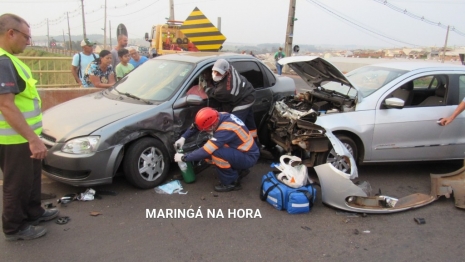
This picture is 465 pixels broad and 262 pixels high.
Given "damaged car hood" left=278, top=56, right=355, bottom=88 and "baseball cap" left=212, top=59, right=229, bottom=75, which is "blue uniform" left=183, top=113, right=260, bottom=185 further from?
"damaged car hood" left=278, top=56, right=355, bottom=88

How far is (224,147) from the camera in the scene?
422 cm

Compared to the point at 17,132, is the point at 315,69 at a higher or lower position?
higher

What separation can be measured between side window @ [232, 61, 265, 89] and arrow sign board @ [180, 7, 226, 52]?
12.6 ft

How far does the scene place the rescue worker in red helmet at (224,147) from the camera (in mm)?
4070

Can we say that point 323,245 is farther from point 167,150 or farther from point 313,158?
point 167,150

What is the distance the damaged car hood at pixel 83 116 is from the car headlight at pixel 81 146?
2.4 inches

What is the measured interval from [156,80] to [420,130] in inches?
147

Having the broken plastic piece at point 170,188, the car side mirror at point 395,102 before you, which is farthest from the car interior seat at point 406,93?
the broken plastic piece at point 170,188

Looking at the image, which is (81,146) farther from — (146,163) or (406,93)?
(406,93)

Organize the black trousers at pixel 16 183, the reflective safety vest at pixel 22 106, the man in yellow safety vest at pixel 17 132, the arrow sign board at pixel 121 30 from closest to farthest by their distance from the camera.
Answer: the man in yellow safety vest at pixel 17 132, the reflective safety vest at pixel 22 106, the black trousers at pixel 16 183, the arrow sign board at pixel 121 30

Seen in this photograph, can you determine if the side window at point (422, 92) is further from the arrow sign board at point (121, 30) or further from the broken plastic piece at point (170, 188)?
the arrow sign board at point (121, 30)

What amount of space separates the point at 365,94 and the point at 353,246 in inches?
94.3

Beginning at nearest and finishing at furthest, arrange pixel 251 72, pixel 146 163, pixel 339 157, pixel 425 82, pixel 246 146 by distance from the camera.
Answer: pixel 146 163 < pixel 246 146 < pixel 339 157 < pixel 425 82 < pixel 251 72

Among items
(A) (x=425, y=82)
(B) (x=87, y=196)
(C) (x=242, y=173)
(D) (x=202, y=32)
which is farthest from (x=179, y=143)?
(D) (x=202, y=32)
